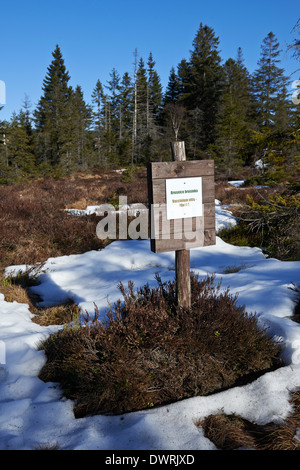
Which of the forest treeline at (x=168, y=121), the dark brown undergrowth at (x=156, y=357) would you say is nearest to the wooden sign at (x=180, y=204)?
the dark brown undergrowth at (x=156, y=357)

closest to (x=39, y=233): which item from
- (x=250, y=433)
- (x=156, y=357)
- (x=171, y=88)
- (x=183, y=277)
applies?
(x=183, y=277)

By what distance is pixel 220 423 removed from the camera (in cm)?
201

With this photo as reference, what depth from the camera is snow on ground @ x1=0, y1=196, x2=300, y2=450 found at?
6.30 feet

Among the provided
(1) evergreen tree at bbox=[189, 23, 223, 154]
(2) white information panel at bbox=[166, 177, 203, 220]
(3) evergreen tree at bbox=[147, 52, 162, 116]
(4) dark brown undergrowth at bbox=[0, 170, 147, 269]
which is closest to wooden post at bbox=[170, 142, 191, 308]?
(2) white information panel at bbox=[166, 177, 203, 220]

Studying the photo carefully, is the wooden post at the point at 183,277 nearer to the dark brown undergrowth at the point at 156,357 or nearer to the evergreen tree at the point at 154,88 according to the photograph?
the dark brown undergrowth at the point at 156,357

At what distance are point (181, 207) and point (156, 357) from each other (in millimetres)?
1271

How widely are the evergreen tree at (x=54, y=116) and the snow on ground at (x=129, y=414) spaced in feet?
75.8

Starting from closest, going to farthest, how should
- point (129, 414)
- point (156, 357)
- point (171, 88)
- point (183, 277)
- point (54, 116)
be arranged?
point (129, 414), point (156, 357), point (183, 277), point (54, 116), point (171, 88)

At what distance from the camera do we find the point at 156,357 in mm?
2436

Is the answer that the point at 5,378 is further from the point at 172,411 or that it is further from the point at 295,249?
the point at 295,249

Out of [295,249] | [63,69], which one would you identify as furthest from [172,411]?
[63,69]

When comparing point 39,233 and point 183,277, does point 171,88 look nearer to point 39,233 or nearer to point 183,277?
point 39,233

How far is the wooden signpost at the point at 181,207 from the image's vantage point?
2553 millimetres
